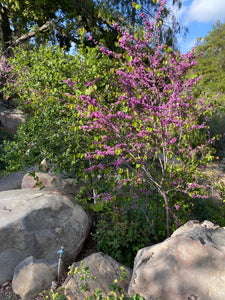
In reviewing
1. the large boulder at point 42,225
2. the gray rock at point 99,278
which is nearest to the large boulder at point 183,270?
the gray rock at point 99,278

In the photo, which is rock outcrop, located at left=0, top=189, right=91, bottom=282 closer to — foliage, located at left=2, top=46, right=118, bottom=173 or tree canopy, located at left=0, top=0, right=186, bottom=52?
foliage, located at left=2, top=46, right=118, bottom=173

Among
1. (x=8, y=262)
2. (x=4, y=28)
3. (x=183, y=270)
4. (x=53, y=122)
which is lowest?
(x=8, y=262)

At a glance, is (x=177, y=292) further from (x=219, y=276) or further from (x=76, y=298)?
(x=76, y=298)

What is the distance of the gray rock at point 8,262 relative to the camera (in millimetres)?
2902

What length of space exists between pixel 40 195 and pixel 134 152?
73.4 inches

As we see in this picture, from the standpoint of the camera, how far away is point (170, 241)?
2082 mm

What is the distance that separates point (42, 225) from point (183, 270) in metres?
2.17

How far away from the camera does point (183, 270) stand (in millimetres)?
1836

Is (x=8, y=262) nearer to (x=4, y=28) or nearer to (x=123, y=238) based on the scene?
(x=123, y=238)

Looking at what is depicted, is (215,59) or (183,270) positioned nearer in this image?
(183,270)

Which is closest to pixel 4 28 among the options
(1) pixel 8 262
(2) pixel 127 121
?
(2) pixel 127 121

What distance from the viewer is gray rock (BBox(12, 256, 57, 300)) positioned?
254 centimetres

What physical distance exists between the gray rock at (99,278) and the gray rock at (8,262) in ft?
3.05

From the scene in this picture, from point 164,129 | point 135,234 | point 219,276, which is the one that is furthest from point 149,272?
point 164,129
